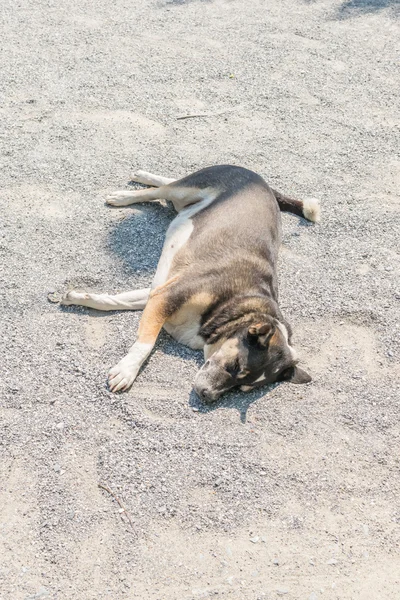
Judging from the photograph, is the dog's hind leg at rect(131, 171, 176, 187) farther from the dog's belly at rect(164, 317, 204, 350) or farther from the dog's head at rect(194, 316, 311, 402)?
the dog's head at rect(194, 316, 311, 402)

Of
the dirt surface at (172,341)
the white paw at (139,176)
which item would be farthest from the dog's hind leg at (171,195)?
the white paw at (139,176)

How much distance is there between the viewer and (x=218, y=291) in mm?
4930

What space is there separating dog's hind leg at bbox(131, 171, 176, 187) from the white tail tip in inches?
47.9

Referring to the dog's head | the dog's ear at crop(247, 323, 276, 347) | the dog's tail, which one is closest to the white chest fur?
the dog's tail

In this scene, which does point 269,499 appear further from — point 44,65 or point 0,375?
point 44,65

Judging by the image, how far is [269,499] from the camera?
12.8 feet

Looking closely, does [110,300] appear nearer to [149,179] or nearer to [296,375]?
[296,375]

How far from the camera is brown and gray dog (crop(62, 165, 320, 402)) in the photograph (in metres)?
4.44

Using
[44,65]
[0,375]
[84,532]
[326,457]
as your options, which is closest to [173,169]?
[44,65]

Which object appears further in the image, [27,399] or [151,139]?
[151,139]

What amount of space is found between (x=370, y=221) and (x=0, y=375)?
11.7ft

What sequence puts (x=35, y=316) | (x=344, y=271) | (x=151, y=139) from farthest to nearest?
(x=151, y=139), (x=344, y=271), (x=35, y=316)

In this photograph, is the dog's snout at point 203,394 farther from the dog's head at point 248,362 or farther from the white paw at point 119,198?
the white paw at point 119,198

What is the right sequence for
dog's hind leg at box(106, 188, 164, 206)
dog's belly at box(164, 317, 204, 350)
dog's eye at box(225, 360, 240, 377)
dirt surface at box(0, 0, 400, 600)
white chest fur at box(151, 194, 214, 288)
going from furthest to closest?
dog's hind leg at box(106, 188, 164, 206) < white chest fur at box(151, 194, 214, 288) < dog's belly at box(164, 317, 204, 350) < dog's eye at box(225, 360, 240, 377) < dirt surface at box(0, 0, 400, 600)
